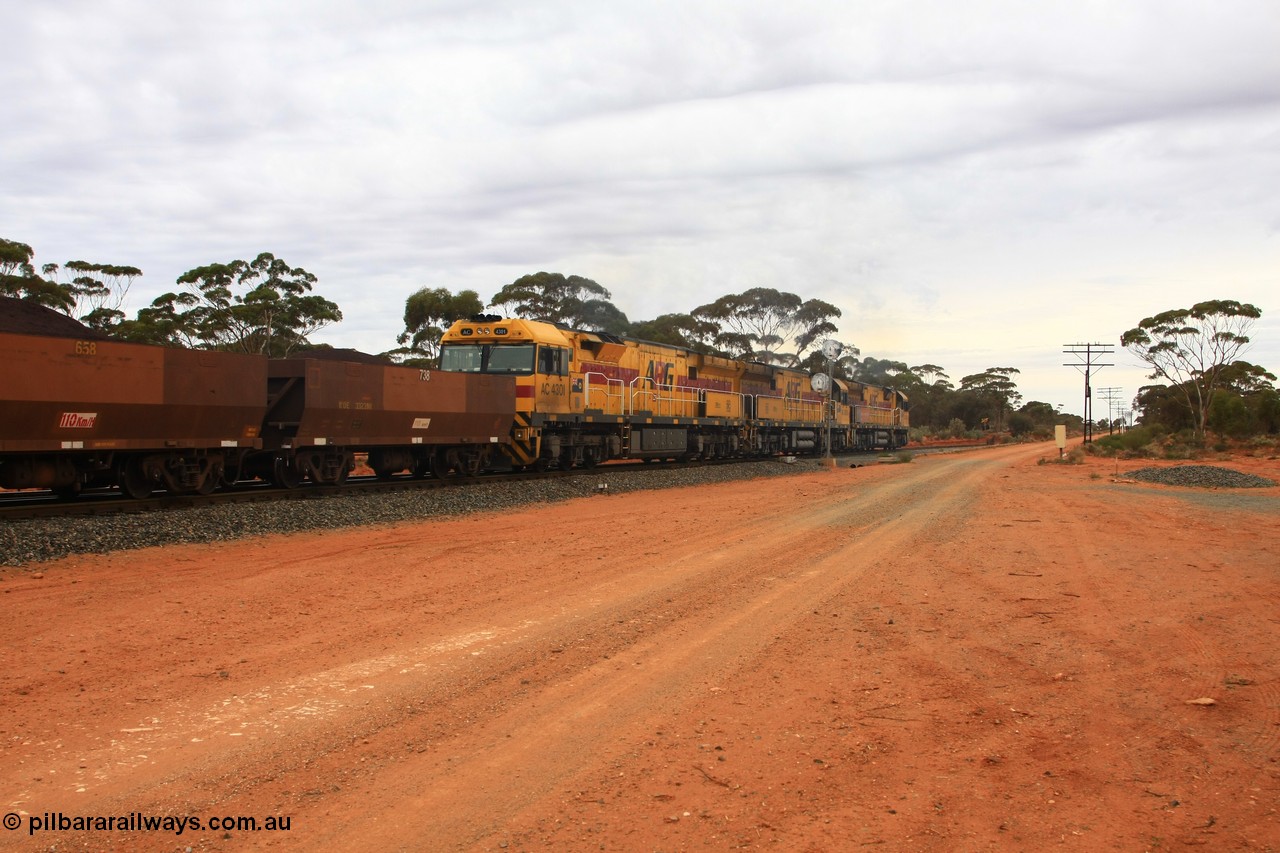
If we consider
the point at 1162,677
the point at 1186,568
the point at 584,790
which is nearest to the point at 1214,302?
the point at 1186,568

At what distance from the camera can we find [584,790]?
432cm

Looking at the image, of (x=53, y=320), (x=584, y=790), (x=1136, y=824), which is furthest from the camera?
(x=53, y=320)

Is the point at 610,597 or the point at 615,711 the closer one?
the point at 615,711

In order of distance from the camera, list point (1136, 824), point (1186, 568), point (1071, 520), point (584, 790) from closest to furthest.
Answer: point (1136, 824), point (584, 790), point (1186, 568), point (1071, 520)

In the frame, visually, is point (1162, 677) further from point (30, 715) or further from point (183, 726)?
point (30, 715)

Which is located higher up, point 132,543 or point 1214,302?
point 1214,302

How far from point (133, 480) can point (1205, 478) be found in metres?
26.4

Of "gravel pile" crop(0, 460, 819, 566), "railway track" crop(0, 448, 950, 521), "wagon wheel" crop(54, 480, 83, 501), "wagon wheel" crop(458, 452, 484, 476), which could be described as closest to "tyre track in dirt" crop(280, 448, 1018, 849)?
"gravel pile" crop(0, 460, 819, 566)

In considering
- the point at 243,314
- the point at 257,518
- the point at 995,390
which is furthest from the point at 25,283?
the point at 995,390

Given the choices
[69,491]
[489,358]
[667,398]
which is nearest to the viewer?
[69,491]

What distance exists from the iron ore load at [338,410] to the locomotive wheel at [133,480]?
0.02 meters

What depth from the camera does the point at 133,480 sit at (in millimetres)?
13656

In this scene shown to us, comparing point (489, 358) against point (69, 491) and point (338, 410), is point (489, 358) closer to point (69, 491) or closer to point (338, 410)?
point (338, 410)

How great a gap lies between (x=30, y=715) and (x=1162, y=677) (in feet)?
24.3
